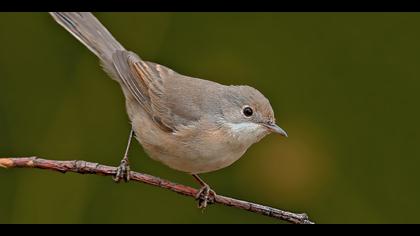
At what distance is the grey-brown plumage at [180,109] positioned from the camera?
5.29 meters

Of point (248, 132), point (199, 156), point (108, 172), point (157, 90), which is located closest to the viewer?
point (108, 172)

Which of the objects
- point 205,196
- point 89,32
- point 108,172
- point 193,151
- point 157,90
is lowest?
point 108,172

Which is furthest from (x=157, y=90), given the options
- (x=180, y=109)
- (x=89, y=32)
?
(x=89, y=32)

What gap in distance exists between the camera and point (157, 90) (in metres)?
5.87

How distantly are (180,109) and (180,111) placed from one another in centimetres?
2

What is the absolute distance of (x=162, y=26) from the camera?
6.18 m

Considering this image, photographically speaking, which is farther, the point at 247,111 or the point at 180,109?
the point at 180,109

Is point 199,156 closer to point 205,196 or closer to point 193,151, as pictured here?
point 193,151

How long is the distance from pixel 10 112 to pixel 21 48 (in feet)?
1.73

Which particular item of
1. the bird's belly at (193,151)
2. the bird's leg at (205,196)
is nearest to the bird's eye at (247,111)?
the bird's belly at (193,151)

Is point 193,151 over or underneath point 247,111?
underneath

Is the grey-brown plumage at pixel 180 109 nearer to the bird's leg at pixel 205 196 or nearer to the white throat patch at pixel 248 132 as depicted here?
the white throat patch at pixel 248 132

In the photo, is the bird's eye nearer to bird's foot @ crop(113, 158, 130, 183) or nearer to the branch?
the branch

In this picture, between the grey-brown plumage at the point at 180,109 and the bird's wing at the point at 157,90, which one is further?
the bird's wing at the point at 157,90
